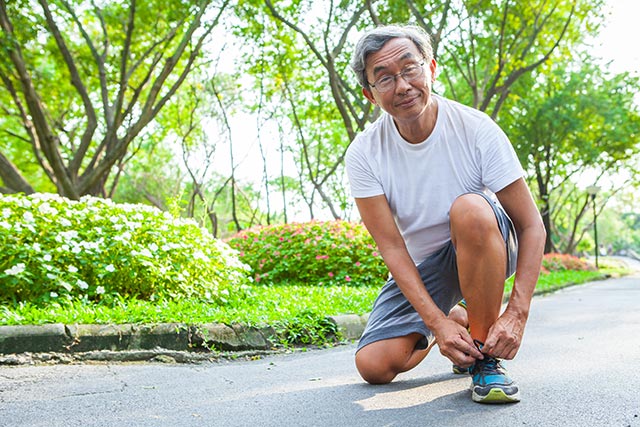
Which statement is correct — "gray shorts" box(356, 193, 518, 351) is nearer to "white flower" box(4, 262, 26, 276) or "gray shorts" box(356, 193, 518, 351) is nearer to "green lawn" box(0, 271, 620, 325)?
"green lawn" box(0, 271, 620, 325)

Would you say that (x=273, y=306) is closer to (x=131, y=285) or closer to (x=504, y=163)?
(x=131, y=285)

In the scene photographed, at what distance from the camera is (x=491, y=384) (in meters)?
2.48

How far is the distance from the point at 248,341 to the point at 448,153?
2319mm

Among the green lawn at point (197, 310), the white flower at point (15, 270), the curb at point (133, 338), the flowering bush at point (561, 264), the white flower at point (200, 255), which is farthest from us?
the flowering bush at point (561, 264)

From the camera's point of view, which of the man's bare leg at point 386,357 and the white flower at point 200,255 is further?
the white flower at point 200,255

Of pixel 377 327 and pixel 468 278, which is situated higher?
pixel 468 278

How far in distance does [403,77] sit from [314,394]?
148cm

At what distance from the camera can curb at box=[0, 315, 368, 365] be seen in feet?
12.1

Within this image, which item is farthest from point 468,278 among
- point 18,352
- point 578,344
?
point 18,352

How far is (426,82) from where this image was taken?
279 cm

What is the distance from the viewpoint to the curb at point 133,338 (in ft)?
12.1

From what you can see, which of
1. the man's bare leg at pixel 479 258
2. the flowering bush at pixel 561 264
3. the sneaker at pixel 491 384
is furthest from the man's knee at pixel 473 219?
the flowering bush at pixel 561 264

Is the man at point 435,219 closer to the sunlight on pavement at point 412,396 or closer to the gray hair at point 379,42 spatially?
the gray hair at point 379,42

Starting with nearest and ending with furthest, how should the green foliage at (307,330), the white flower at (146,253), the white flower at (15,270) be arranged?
1. the white flower at (15,270)
2. the green foliage at (307,330)
3. the white flower at (146,253)
